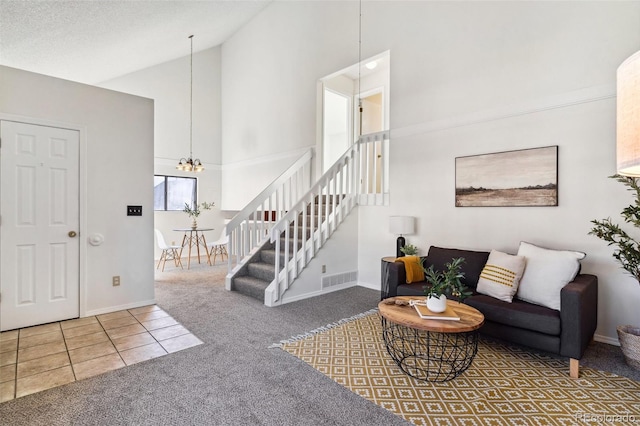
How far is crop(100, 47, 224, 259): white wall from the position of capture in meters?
7.47

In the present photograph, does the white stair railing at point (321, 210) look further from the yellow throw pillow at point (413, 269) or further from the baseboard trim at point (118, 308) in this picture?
the baseboard trim at point (118, 308)

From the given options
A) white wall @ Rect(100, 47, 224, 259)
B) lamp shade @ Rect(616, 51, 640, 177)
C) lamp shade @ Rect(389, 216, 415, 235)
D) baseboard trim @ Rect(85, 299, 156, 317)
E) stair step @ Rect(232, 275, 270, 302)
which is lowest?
baseboard trim @ Rect(85, 299, 156, 317)

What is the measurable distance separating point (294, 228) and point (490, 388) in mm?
2772

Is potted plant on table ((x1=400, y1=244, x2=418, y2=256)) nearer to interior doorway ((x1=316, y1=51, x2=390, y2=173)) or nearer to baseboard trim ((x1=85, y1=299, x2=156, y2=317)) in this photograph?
interior doorway ((x1=316, y1=51, x2=390, y2=173))

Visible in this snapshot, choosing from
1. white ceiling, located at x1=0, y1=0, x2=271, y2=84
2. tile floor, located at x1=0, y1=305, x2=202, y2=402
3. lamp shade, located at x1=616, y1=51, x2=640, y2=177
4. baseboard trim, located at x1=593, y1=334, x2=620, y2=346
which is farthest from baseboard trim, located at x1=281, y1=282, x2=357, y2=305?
white ceiling, located at x1=0, y1=0, x2=271, y2=84

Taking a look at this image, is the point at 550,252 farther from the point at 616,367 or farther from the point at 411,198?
the point at 411,198

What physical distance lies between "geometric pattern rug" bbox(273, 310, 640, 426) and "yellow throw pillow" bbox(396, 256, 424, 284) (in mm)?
927

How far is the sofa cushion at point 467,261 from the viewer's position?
3354mm

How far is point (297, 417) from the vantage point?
1.88 m

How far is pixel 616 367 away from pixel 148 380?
3595 millimetres

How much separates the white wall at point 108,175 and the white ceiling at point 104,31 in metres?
0.81

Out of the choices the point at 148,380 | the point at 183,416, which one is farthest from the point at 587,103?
the point at 148,380

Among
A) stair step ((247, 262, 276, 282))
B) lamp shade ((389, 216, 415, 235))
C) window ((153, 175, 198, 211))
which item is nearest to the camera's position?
lamp shade ((389, 216, 415, 235))

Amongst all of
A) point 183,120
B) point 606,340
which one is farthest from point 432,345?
point 183,120
